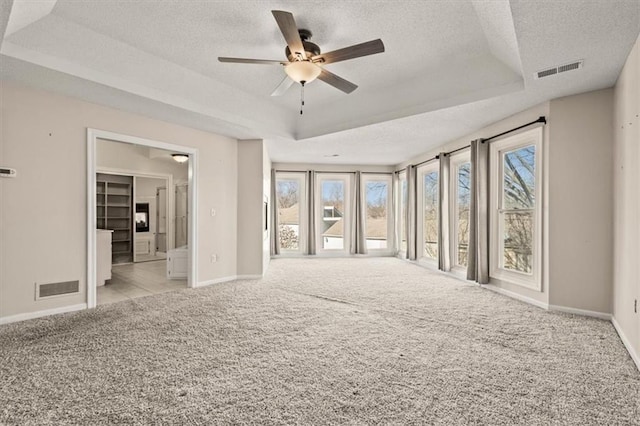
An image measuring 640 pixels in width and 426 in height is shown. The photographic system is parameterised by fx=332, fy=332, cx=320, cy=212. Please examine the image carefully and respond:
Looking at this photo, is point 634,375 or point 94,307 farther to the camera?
point 94,307

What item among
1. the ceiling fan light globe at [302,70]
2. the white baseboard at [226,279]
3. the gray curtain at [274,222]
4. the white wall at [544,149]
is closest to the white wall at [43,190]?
the white baseboard at [226,279]

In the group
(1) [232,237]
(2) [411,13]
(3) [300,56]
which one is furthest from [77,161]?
(2) [411,13]

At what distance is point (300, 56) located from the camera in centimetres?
295

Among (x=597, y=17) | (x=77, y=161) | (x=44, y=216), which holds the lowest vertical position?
(x=44, y=216)

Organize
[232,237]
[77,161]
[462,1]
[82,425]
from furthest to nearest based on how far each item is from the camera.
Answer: [232,237], [77,161], [462,1], [82,425]

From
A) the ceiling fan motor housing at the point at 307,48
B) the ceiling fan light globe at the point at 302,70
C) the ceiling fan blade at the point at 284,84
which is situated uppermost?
the ceiling fan motor housing at the point at 307,48

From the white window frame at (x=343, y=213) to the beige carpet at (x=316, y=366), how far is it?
178 inches

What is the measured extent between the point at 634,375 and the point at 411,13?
320 cm

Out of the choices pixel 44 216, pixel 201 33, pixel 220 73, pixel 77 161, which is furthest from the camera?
pixel 220 73

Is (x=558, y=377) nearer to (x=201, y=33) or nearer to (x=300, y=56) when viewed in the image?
(x=300, y=56)

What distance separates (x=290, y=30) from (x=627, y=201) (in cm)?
322

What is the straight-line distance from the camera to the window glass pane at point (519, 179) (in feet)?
14.2

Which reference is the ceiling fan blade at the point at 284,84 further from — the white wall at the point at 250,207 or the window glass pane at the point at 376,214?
the window glass pane at the point at 376,214

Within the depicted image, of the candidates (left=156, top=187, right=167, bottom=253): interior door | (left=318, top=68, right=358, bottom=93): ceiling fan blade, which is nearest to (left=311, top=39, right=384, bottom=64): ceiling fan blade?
(left=318, top=68, right=358, bottom=93): ceiling fan blade
